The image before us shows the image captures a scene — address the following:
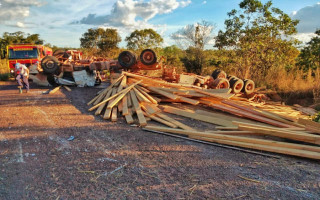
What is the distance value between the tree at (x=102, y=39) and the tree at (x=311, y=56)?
1980 cm

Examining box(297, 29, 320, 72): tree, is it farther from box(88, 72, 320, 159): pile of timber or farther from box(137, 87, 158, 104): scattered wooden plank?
box(137, 87, 158, 104): scattered wooden plank

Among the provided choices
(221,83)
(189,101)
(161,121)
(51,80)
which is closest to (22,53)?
(51,80)

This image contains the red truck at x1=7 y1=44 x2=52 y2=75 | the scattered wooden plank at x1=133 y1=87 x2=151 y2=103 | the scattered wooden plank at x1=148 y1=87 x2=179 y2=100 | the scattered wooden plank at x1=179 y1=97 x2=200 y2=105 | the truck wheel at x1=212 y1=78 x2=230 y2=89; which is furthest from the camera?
the red truck at x1=7 y1=44 x2=52 y2=75

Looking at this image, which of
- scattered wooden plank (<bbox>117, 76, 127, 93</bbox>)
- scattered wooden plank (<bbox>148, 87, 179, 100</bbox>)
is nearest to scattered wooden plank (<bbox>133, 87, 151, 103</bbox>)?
scattered wooden plank (<bbox>148, 87, 179, 100</bbox>)

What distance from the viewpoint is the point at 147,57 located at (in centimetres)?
1073

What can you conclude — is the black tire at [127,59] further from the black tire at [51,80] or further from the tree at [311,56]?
the tree at [311,56]

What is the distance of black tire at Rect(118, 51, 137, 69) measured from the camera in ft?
36.5

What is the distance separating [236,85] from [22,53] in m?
13.1

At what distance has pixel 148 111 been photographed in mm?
6309

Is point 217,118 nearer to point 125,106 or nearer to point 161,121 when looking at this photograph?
point 161,121

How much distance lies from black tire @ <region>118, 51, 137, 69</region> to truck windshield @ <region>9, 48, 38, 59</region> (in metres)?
6.72

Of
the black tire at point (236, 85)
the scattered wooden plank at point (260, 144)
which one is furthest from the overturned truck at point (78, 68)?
the scattered wooden plank at point (260, 144)

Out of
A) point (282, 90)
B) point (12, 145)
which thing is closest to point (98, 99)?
point (12, 145)

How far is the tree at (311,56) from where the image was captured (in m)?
12.4
